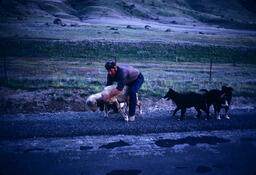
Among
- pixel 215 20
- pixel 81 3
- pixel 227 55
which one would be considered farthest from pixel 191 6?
pixel 227 55

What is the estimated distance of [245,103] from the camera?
10.4m

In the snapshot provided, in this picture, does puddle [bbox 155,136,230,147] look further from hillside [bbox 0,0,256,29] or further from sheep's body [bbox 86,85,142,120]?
hillside [bbox 0,0,256,29]

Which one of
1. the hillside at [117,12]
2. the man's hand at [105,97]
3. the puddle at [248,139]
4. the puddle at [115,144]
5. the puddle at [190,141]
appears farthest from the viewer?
the hillside at [117,12]

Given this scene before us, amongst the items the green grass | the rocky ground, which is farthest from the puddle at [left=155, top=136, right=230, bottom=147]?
the green grass

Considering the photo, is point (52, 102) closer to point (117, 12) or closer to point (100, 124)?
point (100, 124)

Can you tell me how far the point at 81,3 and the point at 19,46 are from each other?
12821 centimetres

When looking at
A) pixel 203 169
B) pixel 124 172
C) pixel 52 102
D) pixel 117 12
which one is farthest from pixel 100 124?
pixel 117 12

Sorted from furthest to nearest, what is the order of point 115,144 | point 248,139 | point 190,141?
point 248,139, point 190,141, point 115,144

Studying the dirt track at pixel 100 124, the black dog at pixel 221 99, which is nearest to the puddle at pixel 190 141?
the dirt track at pixel 100 124

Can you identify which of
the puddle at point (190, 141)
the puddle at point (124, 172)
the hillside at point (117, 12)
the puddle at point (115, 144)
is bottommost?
the puddle at point (124, 172)

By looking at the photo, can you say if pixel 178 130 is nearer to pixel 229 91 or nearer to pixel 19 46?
pixel 229 91

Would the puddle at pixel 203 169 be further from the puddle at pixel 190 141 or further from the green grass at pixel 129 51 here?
the green grass at pixel 129 51

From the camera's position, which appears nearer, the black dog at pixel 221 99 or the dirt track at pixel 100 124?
the dirt track at pixel 100 124

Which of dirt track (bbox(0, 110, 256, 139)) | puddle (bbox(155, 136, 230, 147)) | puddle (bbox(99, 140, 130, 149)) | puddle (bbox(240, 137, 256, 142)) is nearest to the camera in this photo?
puddle (bbox(99, 140, 130, 149))
